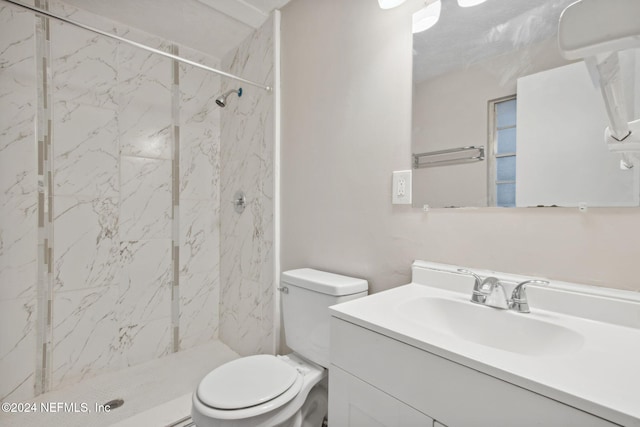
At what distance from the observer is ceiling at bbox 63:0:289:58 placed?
165cm

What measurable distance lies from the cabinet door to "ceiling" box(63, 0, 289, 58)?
6.14 feet

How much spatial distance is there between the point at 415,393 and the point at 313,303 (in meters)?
0.67

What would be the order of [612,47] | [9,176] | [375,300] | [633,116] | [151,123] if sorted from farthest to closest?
[151,123] < [9,176] < [375,300] < [633,116] < [612,47]

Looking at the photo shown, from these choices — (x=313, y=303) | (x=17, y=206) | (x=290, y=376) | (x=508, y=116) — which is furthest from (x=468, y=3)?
(x=17, y=206)

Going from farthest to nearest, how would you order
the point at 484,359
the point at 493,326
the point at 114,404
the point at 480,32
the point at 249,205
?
the point at 249,205
the point at 114,404
the point at 480,32
the point at 493,326
the point at 484,359

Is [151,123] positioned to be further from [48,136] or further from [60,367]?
[60,367]

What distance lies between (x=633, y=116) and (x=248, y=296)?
1.91m

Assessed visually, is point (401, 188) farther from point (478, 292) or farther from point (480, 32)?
point (480, 32)

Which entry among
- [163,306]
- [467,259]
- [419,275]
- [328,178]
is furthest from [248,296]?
[467,259]

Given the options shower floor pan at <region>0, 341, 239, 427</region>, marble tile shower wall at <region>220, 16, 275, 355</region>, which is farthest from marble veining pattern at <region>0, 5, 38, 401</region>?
marble tile shower wall at <region>220, 16, 275, 355</region>

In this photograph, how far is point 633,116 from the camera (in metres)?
0.70

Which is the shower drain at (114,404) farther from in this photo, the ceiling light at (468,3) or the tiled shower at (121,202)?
the ceiling light at (468,3)

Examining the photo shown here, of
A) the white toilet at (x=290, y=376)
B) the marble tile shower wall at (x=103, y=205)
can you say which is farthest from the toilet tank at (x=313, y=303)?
the marble tile shower wall at (x=103, y=205)

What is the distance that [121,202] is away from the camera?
6.07 ft
